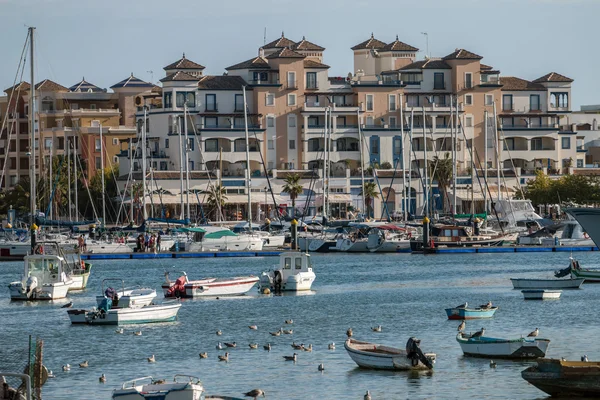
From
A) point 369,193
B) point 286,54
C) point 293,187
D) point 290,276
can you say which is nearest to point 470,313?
point 290,276

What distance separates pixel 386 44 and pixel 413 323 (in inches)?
4698

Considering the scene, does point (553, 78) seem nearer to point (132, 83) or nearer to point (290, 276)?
point (132, 83)

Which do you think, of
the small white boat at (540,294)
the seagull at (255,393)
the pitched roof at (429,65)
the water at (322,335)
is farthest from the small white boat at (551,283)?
the pitched roof at (429,65)

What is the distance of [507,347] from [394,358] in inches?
167

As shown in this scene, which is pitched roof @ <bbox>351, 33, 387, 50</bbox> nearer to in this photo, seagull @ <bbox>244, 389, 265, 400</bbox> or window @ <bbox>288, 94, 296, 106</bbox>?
window @ <bbox>288, 94, 296, 106</bbox>

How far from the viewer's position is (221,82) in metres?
161

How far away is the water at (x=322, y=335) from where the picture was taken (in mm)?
42312

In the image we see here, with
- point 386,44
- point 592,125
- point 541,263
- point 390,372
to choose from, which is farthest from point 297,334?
point 592,125

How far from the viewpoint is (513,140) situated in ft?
554

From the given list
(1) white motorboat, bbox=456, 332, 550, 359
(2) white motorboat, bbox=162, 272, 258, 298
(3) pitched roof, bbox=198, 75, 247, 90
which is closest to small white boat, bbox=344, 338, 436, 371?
(1) white motorboat, bbox=456, 332, 550, 359

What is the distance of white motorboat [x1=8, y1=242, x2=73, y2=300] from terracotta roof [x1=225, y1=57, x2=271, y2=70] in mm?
93132

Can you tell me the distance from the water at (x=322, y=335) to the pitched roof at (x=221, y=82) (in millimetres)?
70211

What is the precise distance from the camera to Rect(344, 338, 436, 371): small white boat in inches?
1711

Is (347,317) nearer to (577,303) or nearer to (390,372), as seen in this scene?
(577,303)
